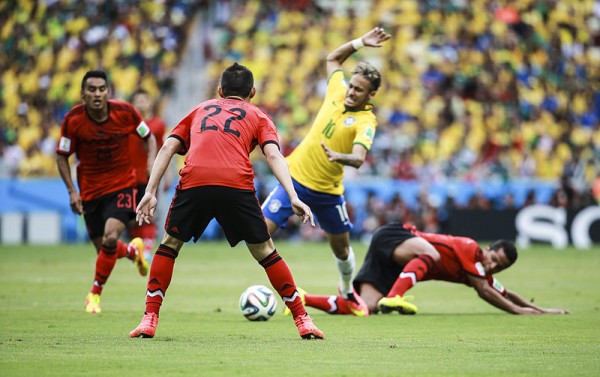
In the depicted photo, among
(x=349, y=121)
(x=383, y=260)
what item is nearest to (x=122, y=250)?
(x=383, y=260)

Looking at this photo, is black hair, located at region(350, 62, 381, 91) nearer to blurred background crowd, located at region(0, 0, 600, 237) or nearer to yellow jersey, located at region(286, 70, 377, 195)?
yellow jersey, located at region(286, 70, 377, 195)

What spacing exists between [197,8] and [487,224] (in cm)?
1003

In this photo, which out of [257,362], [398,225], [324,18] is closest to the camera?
[257,362]

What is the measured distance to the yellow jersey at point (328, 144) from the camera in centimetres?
1104

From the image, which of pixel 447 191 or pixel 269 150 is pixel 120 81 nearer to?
pixel 447 191

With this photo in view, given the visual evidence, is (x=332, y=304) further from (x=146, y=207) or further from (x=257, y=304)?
(x=146, y=207)

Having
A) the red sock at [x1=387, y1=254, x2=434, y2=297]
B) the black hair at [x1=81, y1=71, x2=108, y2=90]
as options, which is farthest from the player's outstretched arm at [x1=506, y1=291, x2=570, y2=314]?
the black hair at [x1=81, y1=71, x2=108, y2=90]

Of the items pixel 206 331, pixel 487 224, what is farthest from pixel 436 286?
pixel 487 224

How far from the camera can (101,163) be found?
11.7 metres

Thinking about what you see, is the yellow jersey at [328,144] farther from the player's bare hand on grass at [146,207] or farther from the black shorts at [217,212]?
the player's bare hand on grass at [146,207]

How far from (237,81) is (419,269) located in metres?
3.67

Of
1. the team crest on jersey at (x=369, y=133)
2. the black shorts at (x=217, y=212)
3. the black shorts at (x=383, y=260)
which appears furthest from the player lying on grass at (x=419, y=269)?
the black shorts at (x=217, y=212)

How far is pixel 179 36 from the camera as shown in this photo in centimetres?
3078

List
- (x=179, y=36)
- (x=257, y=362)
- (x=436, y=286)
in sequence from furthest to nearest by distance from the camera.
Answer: (x=179, y=36) < (x=436, y=286) < (x=257, y=362)
